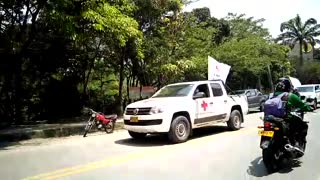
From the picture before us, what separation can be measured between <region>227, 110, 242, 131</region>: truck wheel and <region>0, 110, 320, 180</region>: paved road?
0.70m

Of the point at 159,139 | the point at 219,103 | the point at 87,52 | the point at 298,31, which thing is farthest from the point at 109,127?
the point at 298,31

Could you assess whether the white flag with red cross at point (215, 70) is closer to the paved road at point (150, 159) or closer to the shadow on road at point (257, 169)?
the paved road at point (150, 159)

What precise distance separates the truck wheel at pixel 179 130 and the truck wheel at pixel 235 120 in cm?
255

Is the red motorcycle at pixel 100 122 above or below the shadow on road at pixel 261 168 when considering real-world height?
above

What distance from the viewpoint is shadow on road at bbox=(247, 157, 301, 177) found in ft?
25.5

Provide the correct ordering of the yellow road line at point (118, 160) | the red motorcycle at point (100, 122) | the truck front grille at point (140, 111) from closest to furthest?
the yellow road line at point (118, 160)
the truck front grille at point (140, 111)
the red motorcycle at point (100, 122)

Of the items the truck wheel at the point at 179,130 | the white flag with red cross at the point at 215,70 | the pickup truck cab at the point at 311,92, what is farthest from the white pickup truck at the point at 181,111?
the pickup truck cab at the point at 311,92

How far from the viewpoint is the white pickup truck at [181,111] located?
11.6m

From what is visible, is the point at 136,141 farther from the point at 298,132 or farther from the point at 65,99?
the point at 65,99

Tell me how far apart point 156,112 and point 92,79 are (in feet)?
42.4

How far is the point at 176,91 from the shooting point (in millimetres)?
12961

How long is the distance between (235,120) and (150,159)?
5.77 meters

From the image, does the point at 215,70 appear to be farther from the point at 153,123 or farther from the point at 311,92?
the point at 153,123

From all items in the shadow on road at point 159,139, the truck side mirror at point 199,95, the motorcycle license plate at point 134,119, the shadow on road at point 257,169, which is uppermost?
the truck side mirror at point 199,95
